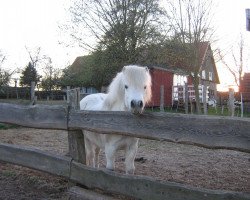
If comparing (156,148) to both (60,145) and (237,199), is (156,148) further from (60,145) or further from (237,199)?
(237,199)

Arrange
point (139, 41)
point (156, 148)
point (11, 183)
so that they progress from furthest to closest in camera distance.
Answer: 1. point (139, 41)
2. point (156, 148)
3. point (11, 183)

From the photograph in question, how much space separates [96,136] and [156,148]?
162 inches

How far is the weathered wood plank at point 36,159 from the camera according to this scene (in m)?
4.34

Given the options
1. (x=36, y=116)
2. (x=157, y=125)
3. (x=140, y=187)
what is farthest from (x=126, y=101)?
(x=36, y=116)

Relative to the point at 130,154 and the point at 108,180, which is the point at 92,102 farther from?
the point at 108,180

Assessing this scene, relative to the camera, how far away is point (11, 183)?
16.7 ft

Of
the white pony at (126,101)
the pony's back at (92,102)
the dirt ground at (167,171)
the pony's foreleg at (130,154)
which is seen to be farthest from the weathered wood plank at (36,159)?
the pony's back at (92,102)

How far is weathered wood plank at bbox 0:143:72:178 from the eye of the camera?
4.34 meters

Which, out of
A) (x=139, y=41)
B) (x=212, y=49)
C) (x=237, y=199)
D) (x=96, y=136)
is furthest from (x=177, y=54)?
(x=237, y=199)

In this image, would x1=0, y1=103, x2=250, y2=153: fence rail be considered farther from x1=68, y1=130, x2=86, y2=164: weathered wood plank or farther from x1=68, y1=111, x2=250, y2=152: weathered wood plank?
x1=68, y1=130, x2=86, y2=164: weathered wood plank

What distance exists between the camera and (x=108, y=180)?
12.6 ft

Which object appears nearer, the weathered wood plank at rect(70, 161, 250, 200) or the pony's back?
the weathered wood plank at rect(70, 161, 250, 200)

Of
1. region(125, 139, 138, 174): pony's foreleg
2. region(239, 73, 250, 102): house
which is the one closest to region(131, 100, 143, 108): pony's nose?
region(125, 139, 138, 174): pony's foreleg

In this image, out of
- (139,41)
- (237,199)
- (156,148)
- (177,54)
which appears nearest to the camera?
(237,199)
